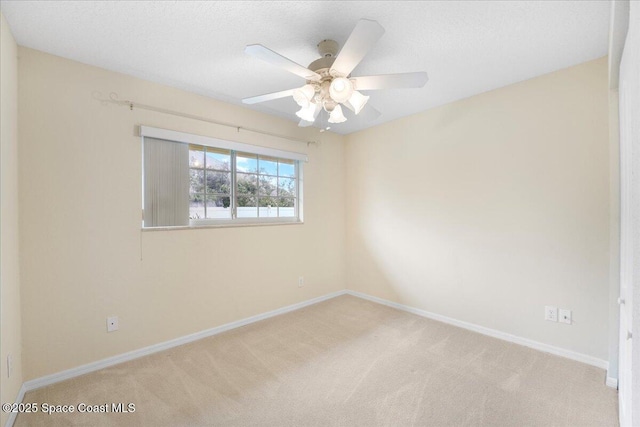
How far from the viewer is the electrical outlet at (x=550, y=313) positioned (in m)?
2.30

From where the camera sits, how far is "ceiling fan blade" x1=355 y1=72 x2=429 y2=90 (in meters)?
1.55

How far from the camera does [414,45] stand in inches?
75.2

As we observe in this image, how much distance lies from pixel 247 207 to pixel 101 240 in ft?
4.48

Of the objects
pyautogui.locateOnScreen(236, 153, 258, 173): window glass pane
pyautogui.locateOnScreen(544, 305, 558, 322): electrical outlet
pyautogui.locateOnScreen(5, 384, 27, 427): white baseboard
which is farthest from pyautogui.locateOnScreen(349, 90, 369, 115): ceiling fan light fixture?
pyautogui.locateOnScreen(5, 384, 27, 427): white baseboard

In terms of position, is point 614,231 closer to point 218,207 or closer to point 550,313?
point 550,313

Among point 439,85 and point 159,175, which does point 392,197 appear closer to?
point 439,85

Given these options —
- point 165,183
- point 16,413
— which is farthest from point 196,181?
point 16,413

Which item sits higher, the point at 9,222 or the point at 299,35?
the point at 299,35

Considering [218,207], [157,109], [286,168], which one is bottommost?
[218,207]

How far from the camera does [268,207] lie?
3.35m

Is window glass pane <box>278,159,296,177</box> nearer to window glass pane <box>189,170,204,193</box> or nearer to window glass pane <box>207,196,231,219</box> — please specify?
window glass pane <box>207,196,231,219</box>

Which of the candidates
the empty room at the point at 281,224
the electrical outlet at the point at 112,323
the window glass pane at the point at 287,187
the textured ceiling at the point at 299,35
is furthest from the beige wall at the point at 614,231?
the electrical outlet at the point at 112,323

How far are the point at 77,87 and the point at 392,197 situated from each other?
3211 millimetres

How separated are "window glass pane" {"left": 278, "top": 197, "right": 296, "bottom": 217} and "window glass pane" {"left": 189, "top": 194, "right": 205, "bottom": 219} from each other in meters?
0.97
